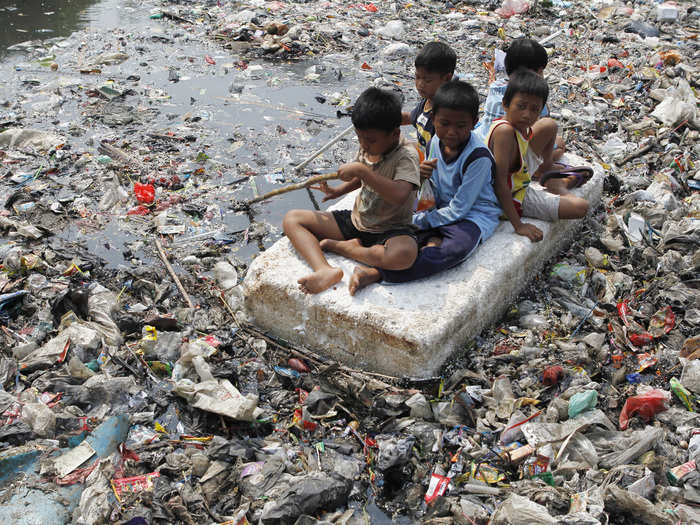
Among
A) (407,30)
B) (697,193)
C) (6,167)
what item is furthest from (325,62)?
(697,193)

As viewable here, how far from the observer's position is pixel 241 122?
5488mm

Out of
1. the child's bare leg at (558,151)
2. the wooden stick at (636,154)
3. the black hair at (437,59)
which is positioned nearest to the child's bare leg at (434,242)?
the black hair at (437,59)

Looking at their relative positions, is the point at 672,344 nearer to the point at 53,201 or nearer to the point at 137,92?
the point at 53,201

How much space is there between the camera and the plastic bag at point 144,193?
4332 millimetres

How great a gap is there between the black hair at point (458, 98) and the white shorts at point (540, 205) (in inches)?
33.5

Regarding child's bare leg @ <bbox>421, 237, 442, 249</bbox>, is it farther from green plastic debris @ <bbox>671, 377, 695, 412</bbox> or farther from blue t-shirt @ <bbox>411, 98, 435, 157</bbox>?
green plastic debris @ <bbox>671, 377, 695, 412</bbox>

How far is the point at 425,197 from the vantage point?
10.9 ft

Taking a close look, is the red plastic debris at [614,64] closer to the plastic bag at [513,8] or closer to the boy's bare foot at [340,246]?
the plastic bag at [513,8]

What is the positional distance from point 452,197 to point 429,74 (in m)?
0.81

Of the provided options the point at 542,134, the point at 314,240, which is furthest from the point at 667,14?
the point at 314,240

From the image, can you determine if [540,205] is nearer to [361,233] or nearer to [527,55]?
[527,55]

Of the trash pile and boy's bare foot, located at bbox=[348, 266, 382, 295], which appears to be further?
boy's bare foot, located at bbox=[348, 266, 382, 295]

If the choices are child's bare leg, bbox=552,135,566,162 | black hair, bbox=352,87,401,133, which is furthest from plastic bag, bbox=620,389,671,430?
child's bare leg, bbox=552,135,566,162

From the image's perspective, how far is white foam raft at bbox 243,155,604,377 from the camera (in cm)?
269
